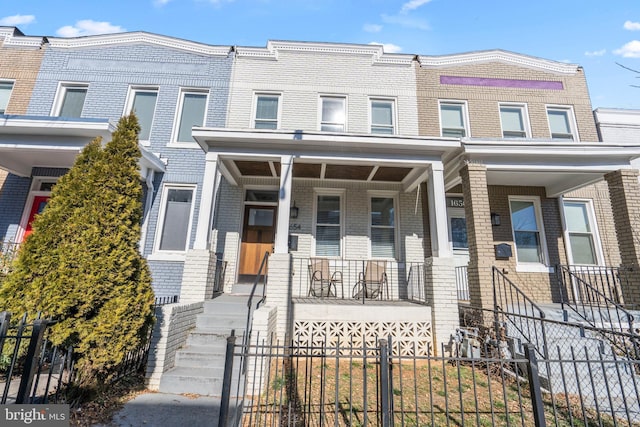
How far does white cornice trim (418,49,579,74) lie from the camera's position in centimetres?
1011

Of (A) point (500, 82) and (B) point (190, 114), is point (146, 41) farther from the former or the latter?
(A) point (500, 82)

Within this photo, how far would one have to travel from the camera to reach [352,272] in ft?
27.1

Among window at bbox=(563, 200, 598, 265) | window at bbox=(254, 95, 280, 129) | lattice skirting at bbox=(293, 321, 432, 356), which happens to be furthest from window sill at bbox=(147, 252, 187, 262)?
window at bbox=(563, 200, 598, 265)

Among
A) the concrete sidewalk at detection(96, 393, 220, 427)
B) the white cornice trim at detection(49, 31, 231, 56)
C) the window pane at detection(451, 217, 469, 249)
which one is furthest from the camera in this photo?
the white cornice trim at detection(49, 31, 231, 56)

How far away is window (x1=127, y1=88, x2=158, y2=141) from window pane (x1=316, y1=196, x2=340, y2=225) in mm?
5602

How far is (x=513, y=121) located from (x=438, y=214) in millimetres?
5715

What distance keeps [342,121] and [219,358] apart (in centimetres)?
746

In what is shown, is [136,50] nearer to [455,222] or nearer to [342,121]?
[342,121]

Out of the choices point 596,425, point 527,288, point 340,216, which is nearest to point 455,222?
point 527,288

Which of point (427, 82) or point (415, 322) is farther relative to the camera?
point (427, 82)

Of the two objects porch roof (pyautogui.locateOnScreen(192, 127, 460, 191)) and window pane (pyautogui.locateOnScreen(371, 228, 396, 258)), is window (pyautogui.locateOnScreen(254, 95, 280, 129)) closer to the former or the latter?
porch roof (pyautogui.locateOnScreen(192, 127, 460, 191))

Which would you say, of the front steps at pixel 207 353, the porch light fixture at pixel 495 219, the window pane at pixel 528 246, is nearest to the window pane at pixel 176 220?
the front steps at pixel 207 353

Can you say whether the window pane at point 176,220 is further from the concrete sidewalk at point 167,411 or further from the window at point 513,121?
the window at point 513,121

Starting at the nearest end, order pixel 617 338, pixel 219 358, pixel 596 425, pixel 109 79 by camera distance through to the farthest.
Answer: pixel 596 425 < pixel 219 358 < pixel 617 338 < pixel 109 79
